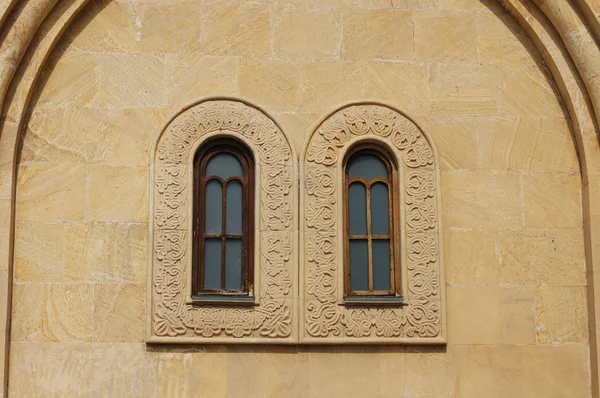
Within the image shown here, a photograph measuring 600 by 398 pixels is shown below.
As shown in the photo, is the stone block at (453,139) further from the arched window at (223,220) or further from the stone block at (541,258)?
the arched window at (223,220)

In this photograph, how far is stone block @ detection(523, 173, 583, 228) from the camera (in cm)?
1058

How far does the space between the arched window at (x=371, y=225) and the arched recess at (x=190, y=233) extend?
0.60 m

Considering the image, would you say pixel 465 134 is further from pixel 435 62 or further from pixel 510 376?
pixel 510 376

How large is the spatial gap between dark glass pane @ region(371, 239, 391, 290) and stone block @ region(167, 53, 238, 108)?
211cm

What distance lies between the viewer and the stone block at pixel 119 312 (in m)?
10.1

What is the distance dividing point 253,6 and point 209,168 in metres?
1.74

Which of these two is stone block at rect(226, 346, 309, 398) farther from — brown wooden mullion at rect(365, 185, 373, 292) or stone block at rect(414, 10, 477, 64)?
stone block at rect(414, 10, 477, 64)

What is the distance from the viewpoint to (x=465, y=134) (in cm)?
1067

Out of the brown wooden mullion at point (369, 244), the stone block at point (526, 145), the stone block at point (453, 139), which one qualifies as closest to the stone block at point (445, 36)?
the stone block at point (453, 139)

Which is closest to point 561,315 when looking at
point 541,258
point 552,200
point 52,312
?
point 541,258

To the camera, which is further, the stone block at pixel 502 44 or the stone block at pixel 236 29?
the stone block at pixel 502 44

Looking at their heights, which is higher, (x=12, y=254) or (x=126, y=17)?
(x=126, y=17)

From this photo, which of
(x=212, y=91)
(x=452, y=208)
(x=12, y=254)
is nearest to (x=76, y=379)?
(x=12, y=254)

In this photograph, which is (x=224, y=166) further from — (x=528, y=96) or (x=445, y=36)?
(x=528, y=96)
